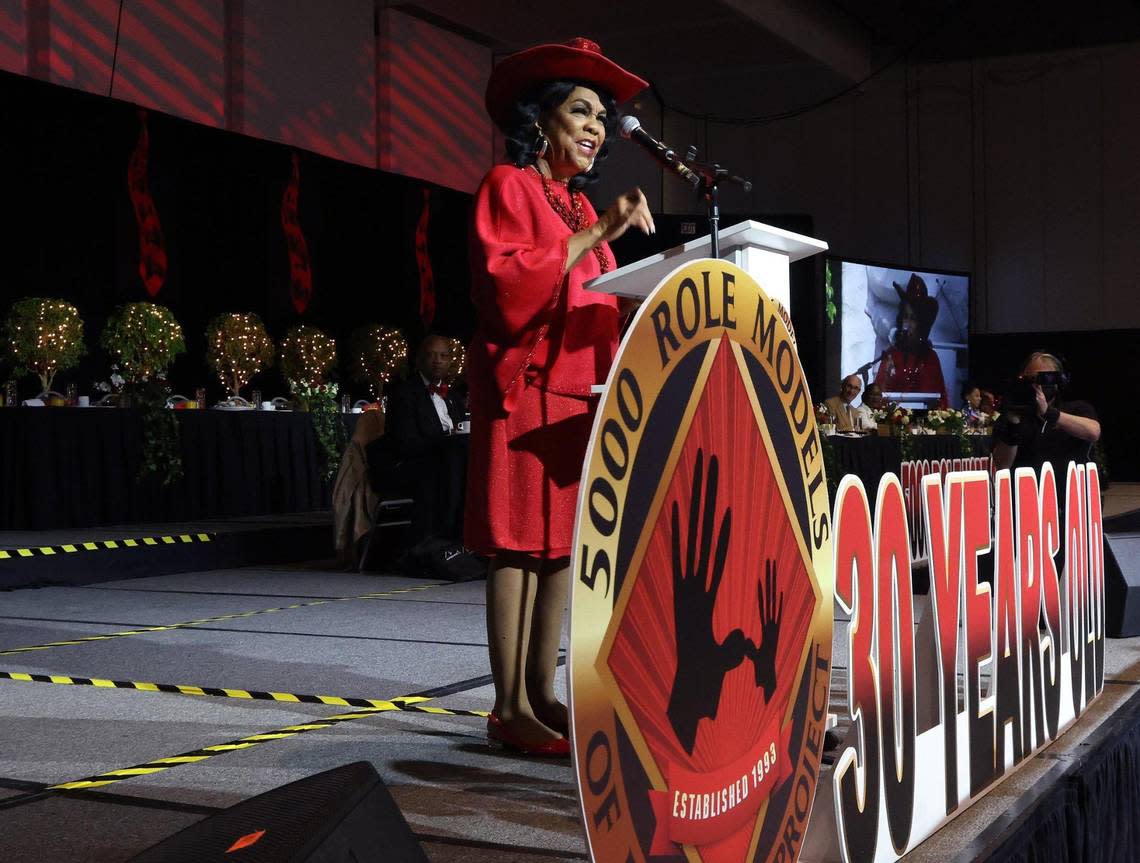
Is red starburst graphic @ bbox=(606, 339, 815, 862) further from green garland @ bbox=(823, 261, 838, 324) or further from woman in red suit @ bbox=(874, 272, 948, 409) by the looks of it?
woman in red suit @ bbox=(874, 272, 948, 409)

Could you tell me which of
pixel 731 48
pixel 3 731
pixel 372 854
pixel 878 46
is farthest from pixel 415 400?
pixel 878 46

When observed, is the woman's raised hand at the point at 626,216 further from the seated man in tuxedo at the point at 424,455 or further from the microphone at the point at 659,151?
the seated man in tuxedo at the point at 424,455

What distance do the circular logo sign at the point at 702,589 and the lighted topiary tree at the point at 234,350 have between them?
25.6 ft

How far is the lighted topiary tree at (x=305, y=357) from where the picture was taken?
32.3 ft

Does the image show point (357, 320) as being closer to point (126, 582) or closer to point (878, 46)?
point (126, 582)

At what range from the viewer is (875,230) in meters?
17.2

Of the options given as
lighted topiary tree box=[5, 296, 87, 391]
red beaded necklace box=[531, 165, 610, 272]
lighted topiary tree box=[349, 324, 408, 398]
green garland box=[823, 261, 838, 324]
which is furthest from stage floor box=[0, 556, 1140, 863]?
green garland box=[823, 261, 838, 324]

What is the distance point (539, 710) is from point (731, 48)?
12.3m

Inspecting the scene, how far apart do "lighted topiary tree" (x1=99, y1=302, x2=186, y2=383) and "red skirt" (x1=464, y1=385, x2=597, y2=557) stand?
240 inches

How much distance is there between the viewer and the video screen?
596 inches

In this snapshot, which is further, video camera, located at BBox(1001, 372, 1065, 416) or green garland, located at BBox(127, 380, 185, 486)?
green garland, located at BBox(127, 380, 185, 486)

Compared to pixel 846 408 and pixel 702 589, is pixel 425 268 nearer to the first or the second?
pixel 846 408

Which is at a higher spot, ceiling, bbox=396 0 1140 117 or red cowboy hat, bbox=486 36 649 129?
ceiling, bbox=396 0 1140 117

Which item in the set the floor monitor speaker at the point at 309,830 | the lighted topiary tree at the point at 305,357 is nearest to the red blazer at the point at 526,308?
the floor monitor speaker at the point at 309,830
